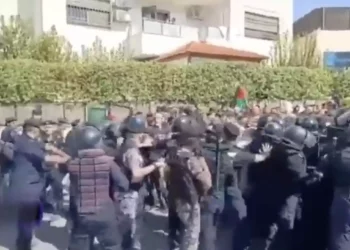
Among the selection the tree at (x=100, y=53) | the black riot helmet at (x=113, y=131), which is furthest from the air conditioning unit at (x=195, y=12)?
the black riot helmet at (x=113, y=131)

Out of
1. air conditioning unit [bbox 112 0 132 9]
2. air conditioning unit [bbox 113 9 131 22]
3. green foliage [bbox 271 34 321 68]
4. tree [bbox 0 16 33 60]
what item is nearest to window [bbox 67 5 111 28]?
air conditioning unit [bbox 113 9 131 22]

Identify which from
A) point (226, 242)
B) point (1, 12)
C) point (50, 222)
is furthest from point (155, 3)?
point (226, 242)

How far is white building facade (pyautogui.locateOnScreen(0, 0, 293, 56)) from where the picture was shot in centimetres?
2864

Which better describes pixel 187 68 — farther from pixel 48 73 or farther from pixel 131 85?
pixel 48 73

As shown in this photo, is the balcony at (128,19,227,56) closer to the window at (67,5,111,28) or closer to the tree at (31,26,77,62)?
the window at (67,5,111,28)

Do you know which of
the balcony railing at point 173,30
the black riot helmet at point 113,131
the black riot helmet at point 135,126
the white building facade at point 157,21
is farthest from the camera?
the balcony railing at point 173,30

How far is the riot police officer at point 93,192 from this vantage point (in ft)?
20.3

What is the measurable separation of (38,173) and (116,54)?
70.5ft

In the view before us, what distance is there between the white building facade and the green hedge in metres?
5.99

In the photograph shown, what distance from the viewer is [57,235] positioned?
9562 mm

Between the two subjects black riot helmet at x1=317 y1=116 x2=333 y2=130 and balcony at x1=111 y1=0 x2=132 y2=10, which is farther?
balcony at x1=111 y1=0 x2=132 y2=10

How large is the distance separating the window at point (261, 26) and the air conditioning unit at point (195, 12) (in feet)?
8.28

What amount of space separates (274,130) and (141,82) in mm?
16610

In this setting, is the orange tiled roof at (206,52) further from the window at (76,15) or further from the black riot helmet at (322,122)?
the black riot helmet at (322,122)
